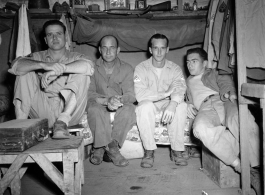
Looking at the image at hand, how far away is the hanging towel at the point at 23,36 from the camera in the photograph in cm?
293

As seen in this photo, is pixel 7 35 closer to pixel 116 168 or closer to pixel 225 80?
pixel 116 168

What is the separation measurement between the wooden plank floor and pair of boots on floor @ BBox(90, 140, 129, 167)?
0.17ft

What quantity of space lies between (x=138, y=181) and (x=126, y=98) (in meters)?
0.96

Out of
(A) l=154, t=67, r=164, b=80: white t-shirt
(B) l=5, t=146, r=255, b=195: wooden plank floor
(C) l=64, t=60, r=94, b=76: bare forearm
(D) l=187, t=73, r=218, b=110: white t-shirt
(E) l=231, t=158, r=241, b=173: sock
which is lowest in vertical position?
(B) l=5, t=146, r=255, b=195: wooden plank floor

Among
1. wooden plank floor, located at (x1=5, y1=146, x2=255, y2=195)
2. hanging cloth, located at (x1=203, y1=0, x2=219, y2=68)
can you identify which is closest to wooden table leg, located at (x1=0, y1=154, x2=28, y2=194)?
wooden plank floor, located at (x1=5, y1=146, x2=255, y2=195)

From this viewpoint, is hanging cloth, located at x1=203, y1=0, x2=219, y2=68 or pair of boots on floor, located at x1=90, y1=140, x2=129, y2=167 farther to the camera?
hanging cloth, located at x1=203, y1=0, x2=219, y2=68

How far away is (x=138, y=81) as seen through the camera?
2811 millimetres

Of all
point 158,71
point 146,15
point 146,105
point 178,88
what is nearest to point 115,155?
point 146,105

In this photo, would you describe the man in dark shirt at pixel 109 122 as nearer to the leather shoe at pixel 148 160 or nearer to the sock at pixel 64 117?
the leather shoe at pixel 148 160

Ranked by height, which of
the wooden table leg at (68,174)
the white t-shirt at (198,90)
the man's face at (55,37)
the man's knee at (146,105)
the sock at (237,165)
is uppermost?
the man's face at (55,37)

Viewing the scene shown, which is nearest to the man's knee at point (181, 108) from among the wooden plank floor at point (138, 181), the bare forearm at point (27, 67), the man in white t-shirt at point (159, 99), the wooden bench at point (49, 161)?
the man in white t-shirt at point (159, 99)

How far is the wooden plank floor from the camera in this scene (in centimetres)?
190

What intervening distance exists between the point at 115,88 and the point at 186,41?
4.48 ft

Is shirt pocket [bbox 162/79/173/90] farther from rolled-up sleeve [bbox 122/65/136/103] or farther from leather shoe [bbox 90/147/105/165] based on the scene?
leather shoe [bbox 90/147/105/165]
